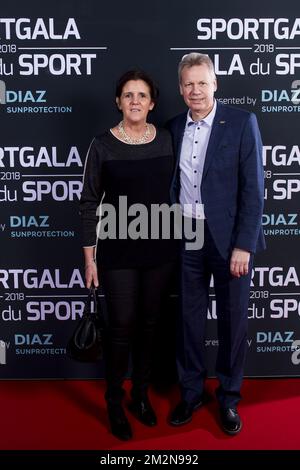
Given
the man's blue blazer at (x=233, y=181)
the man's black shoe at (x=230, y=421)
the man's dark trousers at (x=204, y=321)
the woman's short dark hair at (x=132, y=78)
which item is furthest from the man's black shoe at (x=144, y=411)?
the woman's short dark hair at (x=132, y=78)

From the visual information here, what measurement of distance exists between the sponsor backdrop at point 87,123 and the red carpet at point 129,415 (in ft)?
0.54

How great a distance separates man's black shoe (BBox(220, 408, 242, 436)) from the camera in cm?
271

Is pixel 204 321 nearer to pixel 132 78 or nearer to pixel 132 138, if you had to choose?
pixel 132 138

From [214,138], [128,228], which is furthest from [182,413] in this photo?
[214,138]

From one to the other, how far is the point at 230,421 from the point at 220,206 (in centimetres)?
107

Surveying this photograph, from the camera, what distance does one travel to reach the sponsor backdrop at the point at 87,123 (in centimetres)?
296

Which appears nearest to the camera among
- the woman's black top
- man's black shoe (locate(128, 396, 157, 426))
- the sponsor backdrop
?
the woman's black top

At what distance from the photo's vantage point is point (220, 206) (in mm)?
2541

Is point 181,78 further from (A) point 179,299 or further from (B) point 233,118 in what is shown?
(A) point 179,299

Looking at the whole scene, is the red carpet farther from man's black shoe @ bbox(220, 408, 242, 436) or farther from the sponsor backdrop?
the sponsor backdrop

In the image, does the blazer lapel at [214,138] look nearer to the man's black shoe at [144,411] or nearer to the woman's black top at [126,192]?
the woman's black top at [126,192]

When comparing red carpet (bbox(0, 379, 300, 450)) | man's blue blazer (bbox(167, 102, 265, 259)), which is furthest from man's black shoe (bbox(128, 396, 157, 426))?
man's blue blazer (bbox(167, 102, 265, 259))

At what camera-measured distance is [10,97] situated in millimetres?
3025

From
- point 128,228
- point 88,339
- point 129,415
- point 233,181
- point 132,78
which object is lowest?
point 129,415
